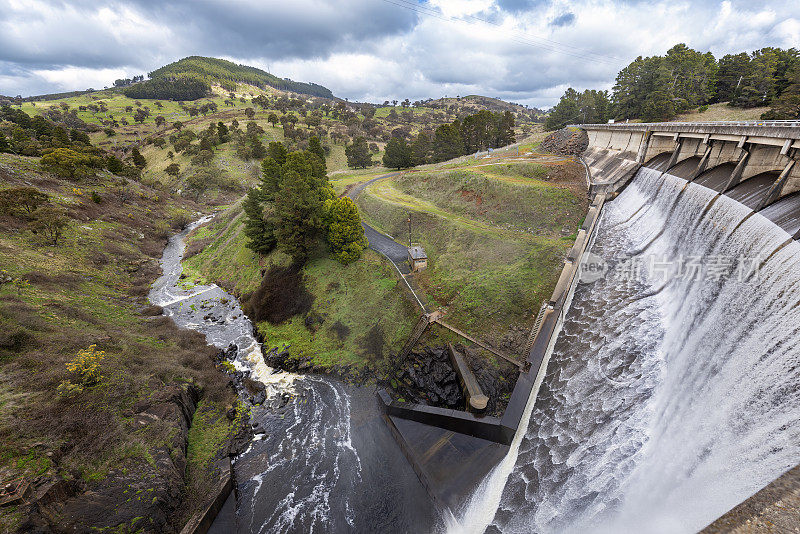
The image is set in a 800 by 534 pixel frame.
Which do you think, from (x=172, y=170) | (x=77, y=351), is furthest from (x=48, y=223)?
(x=172, y=170)

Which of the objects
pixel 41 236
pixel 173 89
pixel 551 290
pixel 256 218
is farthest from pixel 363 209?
pixel 173 89

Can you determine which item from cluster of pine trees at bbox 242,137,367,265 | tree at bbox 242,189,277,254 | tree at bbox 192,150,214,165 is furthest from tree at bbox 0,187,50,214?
tree at bbox 192,150,214,165

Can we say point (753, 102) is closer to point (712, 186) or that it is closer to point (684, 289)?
point (712, 186)

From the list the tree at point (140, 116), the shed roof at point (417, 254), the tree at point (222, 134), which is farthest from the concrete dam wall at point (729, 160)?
the tree at point (140, 116)

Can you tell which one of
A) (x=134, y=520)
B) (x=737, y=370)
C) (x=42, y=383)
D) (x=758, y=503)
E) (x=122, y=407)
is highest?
(x=737, y=370)

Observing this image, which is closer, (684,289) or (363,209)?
(684,289)

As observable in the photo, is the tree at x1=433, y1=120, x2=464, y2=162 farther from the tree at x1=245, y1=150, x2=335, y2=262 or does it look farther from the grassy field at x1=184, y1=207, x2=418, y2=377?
the grassy field at x1=184, y1=207, x2=418, y2=377

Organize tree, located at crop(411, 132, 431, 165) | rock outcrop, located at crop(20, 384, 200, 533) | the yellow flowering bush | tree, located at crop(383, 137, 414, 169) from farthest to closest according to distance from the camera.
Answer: tree, located at crop(411, 132, 431, 165), tree, located at crop(383, 137, 414, 169), the yellow flowering bush, rock outcrop, located at crop(20, 384, 200, 533)
